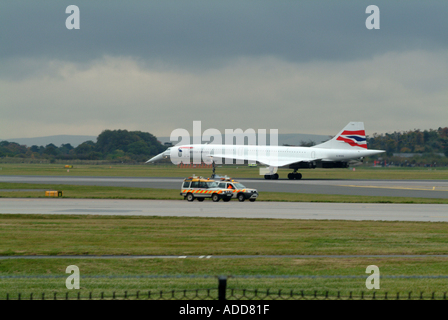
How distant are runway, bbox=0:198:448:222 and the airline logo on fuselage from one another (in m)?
44.4

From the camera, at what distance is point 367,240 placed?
19641 millimetres

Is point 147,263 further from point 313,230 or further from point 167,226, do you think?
point 313,230

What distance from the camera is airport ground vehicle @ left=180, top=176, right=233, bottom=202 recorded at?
126 ft

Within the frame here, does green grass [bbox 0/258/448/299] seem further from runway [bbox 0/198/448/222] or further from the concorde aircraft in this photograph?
the concorde aircraft

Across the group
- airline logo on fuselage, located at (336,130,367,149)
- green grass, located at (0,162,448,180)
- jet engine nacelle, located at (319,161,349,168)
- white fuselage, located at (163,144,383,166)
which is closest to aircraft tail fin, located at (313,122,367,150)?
airline logo on fuselage, located at (336,130,367,149)

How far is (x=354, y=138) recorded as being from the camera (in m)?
80.4

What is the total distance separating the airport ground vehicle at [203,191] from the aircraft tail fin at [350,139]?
1780 inches

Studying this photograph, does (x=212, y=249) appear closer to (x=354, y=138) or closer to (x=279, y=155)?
(x=279, y=155)

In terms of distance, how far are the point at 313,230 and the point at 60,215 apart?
14939mm

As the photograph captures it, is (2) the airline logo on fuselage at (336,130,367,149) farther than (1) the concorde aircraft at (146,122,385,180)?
Yes

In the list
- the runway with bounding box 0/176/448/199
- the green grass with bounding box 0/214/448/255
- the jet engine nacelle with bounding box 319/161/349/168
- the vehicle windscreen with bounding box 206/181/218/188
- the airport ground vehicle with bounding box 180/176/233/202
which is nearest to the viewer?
the green grass with bounding box 0/214/448/255

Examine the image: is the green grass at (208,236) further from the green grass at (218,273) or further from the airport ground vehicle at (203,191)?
the airport ground vehicle at (203,191)

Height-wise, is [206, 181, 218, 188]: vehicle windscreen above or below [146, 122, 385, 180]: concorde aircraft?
below
